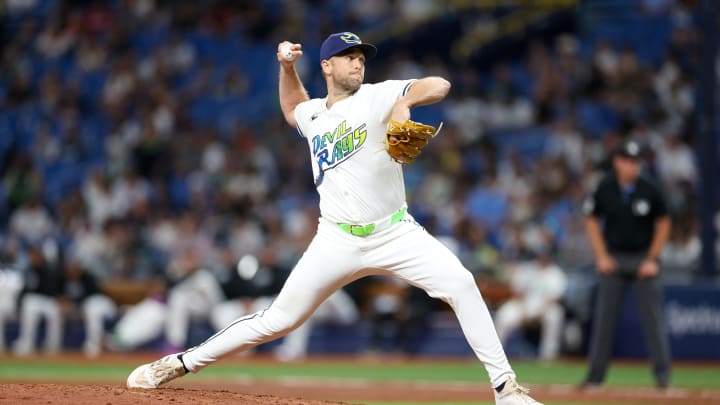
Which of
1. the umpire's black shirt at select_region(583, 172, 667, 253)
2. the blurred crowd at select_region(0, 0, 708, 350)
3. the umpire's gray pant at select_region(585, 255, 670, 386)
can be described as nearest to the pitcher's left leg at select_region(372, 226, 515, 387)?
the umpire's gray pant at select_region(585, 255, 670, 386)

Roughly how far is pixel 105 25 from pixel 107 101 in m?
2.32

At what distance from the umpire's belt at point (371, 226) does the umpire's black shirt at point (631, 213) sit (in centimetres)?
416

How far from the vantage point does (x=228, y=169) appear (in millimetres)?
18719

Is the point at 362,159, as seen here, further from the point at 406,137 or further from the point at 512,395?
the point at 512,395

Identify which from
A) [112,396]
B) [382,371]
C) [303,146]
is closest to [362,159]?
[112,396]

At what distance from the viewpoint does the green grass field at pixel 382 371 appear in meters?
11.7

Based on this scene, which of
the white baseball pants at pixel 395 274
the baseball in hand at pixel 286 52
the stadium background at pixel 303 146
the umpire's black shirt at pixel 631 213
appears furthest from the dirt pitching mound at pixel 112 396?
the stadium background at pixel 303 146

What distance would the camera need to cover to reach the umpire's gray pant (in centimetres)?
1007

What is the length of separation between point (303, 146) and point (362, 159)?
1260 centimetres

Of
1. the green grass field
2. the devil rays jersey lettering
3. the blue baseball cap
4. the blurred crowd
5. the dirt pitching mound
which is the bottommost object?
the dirt pitching mound

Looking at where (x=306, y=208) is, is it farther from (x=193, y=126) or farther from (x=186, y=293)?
(x=193, y=126)

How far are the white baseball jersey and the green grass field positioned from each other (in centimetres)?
521

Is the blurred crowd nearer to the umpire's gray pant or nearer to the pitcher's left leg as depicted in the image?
the umpire's gray pant

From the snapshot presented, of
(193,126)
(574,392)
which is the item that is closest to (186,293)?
(193,126)
